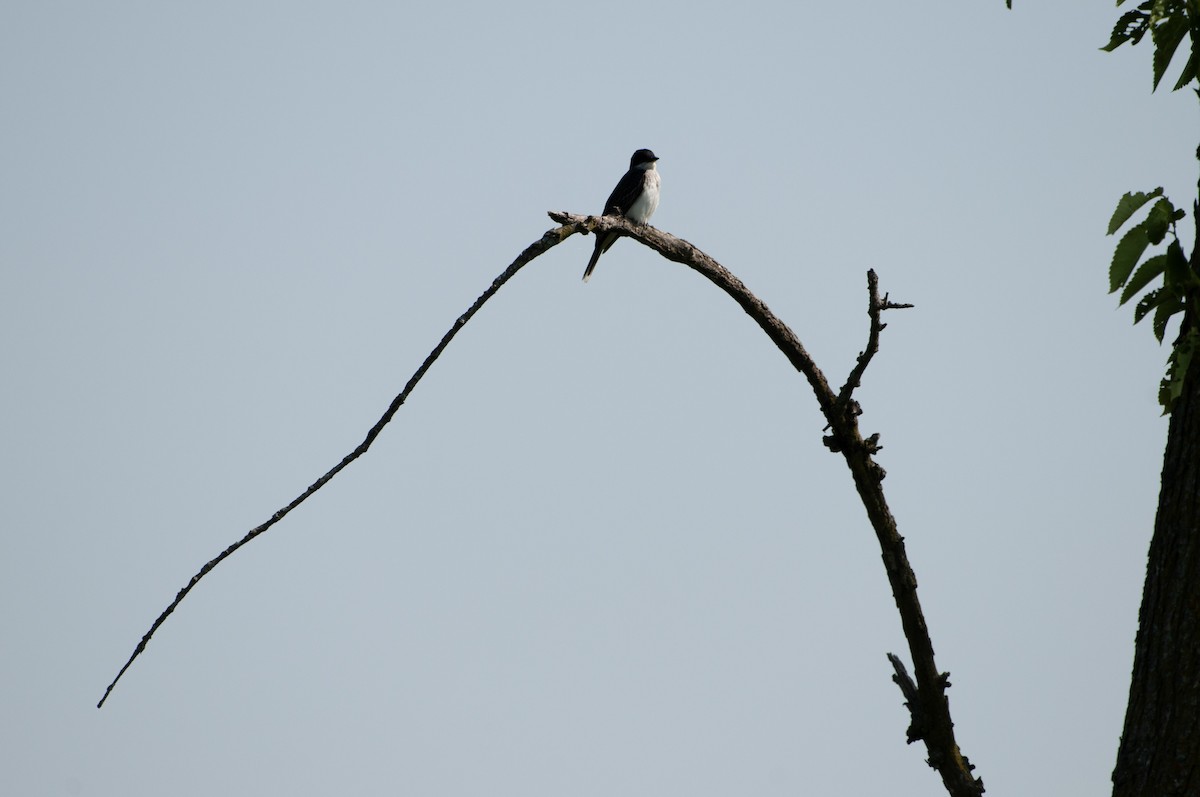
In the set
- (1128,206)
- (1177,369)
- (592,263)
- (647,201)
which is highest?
(647,201)

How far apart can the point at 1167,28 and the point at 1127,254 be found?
2.40ft

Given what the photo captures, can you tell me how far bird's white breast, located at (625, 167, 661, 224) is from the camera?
47.9 ft

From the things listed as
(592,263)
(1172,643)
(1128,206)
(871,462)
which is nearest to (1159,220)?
(1128,206)

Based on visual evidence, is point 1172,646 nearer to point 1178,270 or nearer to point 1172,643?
point 1172,643

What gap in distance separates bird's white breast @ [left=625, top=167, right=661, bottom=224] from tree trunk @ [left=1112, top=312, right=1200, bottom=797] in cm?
1150

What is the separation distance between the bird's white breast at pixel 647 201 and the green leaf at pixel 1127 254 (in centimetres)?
1133

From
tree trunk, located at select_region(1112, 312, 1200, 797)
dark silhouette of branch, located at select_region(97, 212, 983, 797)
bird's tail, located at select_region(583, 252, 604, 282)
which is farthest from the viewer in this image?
bird's tail, located at select_region(583, 252, 604, 282)

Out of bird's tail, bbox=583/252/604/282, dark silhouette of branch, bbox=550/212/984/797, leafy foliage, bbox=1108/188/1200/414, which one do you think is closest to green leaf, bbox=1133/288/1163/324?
leafy foliage, bbox=1108/188/1200/414

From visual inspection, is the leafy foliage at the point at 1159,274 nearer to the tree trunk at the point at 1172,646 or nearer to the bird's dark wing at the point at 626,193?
the tree trunk at the point at 1172,646

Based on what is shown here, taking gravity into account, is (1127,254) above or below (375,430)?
above

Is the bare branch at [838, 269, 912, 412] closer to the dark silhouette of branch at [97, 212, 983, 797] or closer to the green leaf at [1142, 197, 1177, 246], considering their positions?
the dark silhouette of branch at [97, 212, 983, 797]

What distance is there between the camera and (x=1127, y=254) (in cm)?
328

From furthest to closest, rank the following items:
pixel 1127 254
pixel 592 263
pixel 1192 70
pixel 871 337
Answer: pixel 592 263 < pixel 871 337 < pixel 1192 70 < pixel 1127 254

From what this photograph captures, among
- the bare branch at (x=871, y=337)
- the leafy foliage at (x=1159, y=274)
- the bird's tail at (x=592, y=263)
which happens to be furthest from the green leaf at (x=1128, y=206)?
the bird's tail at (x=592, y=263)
